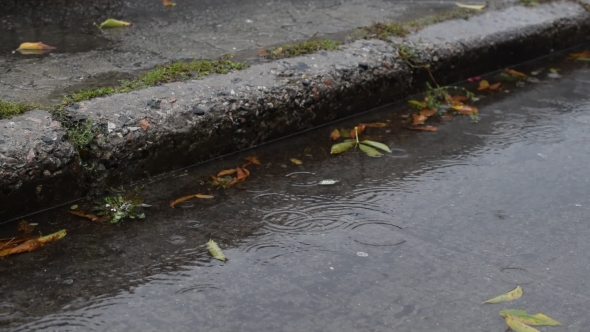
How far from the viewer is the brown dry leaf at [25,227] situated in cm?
268

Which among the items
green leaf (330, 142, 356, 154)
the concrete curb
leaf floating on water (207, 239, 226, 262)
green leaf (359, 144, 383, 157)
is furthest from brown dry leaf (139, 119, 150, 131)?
green leaf (359, 144, 383, 157)

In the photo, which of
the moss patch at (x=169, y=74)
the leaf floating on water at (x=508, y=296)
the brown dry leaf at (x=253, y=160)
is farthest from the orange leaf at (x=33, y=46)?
the leaf floating on water at (x=508, y=296)

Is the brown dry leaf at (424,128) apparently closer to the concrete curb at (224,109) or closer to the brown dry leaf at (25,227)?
the concrete curb at (224,109)

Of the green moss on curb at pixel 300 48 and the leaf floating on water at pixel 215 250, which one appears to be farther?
the green moss on curb at pixel 300 48

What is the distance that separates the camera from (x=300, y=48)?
375 cm

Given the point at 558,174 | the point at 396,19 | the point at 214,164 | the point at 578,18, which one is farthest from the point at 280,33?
the point at 578,18

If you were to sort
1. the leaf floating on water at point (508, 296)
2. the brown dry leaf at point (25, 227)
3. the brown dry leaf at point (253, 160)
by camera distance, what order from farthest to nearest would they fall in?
1. the brown dry leaf at point (253, 160)
2. the brown dry leaf at point (25, 227)
3. the leaf floating on water at point (508, 296)

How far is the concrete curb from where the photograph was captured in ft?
9.04

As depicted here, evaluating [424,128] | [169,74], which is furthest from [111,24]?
[424,128]

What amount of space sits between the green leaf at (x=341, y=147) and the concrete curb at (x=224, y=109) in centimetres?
22

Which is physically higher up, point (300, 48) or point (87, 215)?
point (300, 48)

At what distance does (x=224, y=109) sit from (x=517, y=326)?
4.98ft

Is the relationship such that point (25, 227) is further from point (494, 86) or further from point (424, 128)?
point (494, 86)

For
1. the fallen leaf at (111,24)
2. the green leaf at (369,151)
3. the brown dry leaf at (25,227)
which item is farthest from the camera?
the fallen leaf at (111,24)
